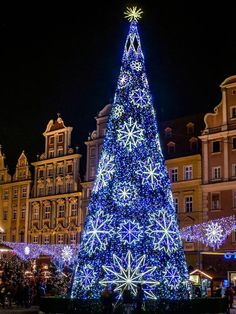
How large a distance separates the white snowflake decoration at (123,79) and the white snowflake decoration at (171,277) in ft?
22.9

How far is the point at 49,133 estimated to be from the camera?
59.8 metres

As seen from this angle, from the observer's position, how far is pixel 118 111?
72.5 feet

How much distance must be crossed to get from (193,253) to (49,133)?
21.7m

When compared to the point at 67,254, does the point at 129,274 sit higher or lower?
lower

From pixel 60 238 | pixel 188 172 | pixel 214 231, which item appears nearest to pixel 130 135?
pixel 214 231

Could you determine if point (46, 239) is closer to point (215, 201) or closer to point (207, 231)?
point (215, 201)

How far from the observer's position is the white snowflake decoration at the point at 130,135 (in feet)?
70.2

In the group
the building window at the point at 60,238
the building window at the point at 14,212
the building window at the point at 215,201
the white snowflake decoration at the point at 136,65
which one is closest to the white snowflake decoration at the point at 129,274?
the white snowflake decoration at the point at 136,65

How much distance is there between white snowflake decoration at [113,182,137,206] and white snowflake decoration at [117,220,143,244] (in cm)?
77

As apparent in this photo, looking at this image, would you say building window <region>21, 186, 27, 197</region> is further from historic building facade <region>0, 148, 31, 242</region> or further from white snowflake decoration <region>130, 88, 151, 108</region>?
white snowflake decoration <region>130, 88, 151, 108</region>

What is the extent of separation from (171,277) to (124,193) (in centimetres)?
335

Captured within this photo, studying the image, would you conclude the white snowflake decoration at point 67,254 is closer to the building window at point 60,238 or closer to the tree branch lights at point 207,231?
the building window at point 60,238

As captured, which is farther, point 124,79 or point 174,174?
point 174,174

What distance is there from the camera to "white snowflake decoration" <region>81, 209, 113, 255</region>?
67.1 feet
